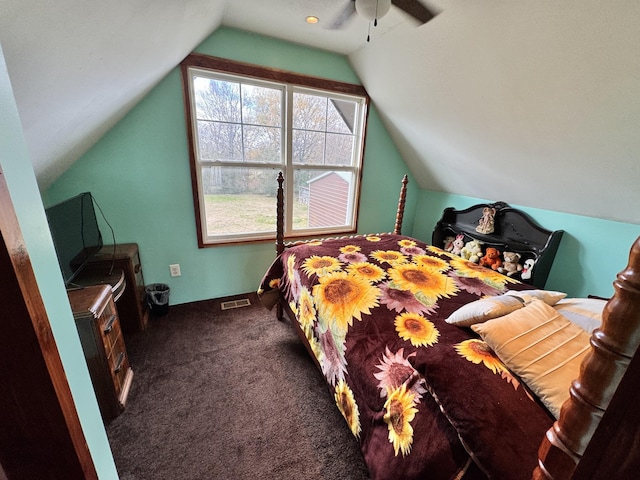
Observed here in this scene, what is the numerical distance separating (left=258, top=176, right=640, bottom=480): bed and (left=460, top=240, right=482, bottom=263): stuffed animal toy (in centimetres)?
102

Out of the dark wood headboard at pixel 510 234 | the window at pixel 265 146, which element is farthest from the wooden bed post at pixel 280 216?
the dark wood headboard at pixel 510 234

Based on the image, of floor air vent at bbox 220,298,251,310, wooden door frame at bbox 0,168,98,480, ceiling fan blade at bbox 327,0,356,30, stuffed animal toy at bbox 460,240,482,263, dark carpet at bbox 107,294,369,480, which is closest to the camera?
wooden door frame at bbox 0,168,98,480

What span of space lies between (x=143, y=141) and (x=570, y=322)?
9.75ft

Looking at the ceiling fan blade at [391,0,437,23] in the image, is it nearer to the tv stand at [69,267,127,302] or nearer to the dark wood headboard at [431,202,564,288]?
the dark wood headboard at [431,202,564,288]

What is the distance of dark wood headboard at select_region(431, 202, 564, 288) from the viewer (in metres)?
2.21

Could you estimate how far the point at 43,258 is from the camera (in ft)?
2.01

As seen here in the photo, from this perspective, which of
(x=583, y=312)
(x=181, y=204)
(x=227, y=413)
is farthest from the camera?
(x=181, y=204)

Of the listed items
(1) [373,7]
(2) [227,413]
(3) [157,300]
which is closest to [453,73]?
(1) [373,7]

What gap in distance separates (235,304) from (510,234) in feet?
9.43

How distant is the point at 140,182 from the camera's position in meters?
2.22

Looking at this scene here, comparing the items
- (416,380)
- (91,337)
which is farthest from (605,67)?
(91,337)

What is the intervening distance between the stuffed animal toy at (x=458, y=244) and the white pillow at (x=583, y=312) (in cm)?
175

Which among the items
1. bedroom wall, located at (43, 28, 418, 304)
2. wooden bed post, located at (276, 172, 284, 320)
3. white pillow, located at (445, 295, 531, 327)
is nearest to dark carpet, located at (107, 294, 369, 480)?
bedroom wall, located at (43, 28, 418, 304)

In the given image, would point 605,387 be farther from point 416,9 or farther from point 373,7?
point 416,9
